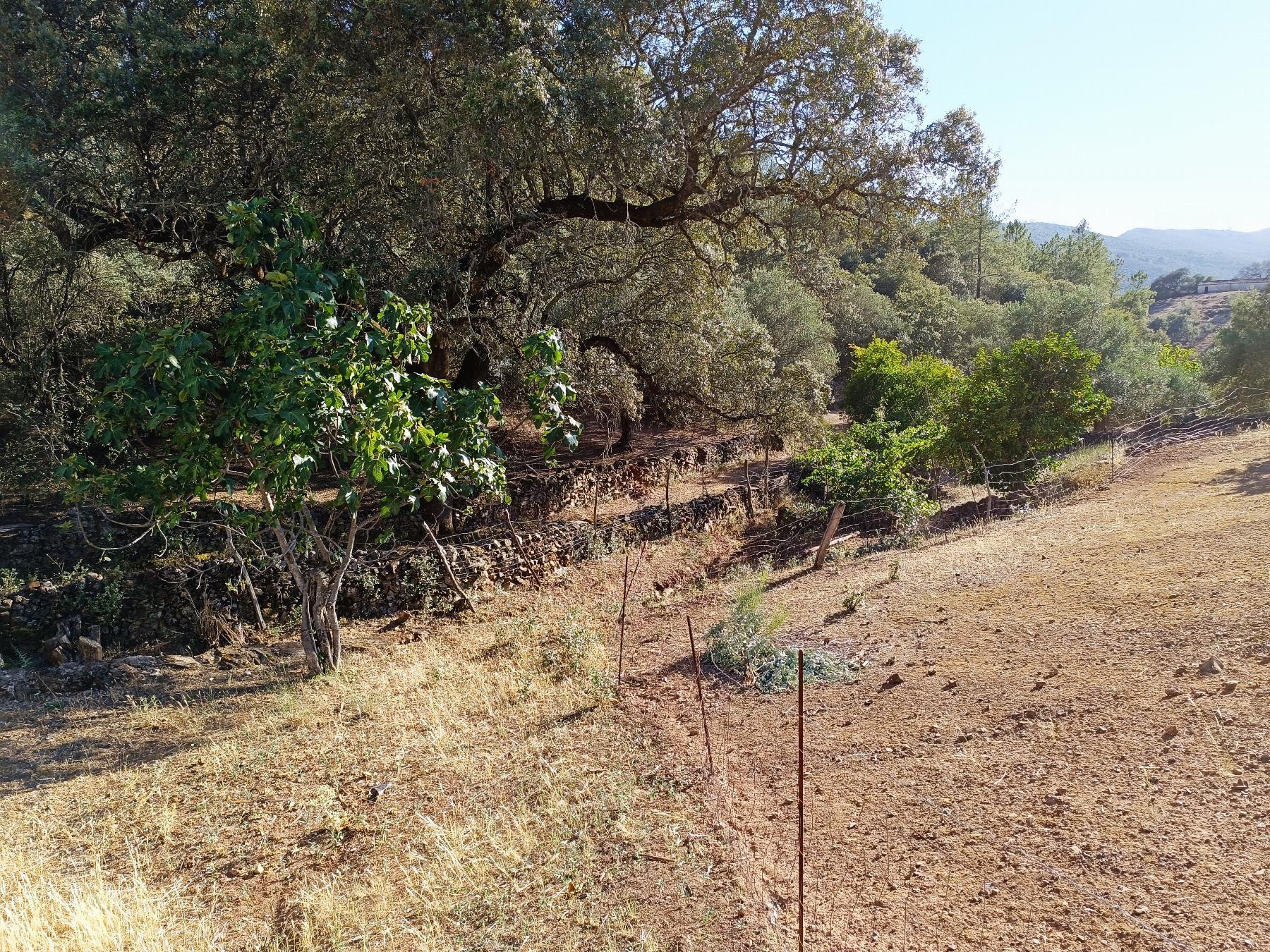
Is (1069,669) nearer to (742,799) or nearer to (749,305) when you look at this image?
(742,799)

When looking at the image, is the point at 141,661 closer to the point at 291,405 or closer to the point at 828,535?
the point at 291,405

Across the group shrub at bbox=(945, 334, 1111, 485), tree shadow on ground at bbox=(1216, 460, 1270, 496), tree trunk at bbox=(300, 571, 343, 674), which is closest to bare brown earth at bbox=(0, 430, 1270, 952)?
tree trunk at bbox=(300, 571, 343, 674)

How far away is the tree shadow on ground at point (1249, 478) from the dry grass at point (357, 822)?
10375mm

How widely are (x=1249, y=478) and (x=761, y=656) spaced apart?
9.97 metres

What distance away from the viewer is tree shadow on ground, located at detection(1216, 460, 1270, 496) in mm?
10867

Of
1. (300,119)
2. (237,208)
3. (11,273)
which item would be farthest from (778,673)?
(11,273)

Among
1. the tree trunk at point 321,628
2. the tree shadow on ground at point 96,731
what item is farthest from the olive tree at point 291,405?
the tree shadow on ground at point 96,731

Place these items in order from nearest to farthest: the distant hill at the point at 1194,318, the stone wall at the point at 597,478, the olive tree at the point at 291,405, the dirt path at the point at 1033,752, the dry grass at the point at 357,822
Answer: the dirt path at the point at 1033,752
the dry grass at the point at 357,822
the olive tree at the point at 291,405
the stone wall at the point at 597,478
the distant hill at the point at 1194,318

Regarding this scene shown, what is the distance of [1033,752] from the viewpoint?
5.23 metres

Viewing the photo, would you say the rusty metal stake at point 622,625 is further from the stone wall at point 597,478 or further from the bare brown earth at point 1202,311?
the bare brown earth at point 1202,311

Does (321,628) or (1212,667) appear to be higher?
(321,628)

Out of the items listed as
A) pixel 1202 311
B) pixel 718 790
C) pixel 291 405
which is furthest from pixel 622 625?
pixel 1202 311

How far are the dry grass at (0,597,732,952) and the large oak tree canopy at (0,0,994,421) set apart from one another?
20.0 ft

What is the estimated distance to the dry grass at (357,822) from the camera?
430cm
